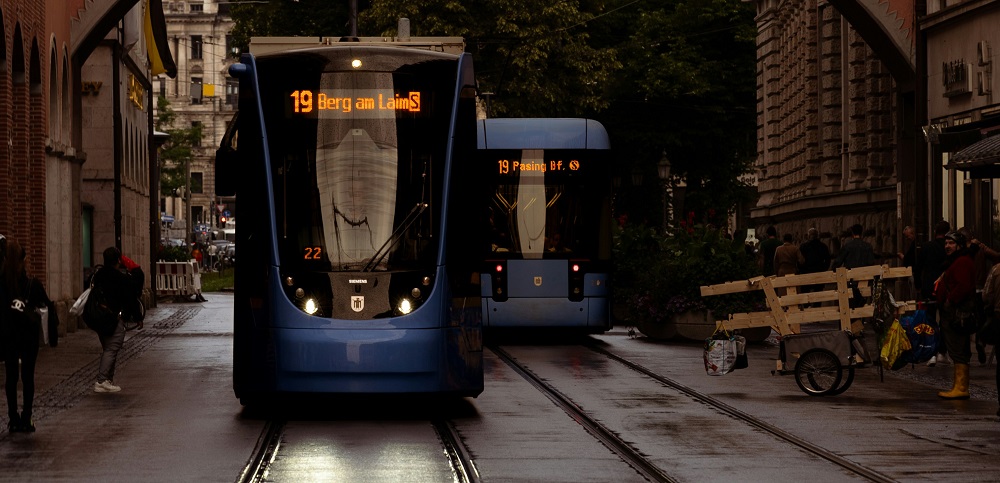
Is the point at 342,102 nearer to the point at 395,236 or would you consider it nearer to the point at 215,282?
the point at 395,236

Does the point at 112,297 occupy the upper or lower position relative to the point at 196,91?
lower

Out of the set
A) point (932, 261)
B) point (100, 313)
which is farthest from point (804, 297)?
point (100, 313)

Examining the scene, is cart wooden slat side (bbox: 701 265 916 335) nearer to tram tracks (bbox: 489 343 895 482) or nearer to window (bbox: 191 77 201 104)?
tram tracks (bbox: 489 343 895 482)

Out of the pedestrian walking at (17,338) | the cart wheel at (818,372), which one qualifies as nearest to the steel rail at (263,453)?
the pedestrian walking at (17,338)

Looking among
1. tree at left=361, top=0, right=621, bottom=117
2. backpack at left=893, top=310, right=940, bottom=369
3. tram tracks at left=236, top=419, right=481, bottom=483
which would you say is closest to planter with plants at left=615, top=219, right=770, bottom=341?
backpack at left=893, top=310, right=940, bottom=369

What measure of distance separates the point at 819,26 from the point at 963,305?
26568 millimetres

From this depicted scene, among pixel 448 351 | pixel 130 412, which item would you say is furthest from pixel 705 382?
pixel 130 412

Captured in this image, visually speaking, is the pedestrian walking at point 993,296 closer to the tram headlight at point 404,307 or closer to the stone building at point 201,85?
the tram headlight at point 404,307

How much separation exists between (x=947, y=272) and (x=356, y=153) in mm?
6166

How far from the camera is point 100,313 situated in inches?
701

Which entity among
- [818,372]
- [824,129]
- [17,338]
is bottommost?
[818,372]

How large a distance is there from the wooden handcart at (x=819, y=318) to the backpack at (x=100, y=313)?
590cm

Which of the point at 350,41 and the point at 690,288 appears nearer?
the point at 350,41

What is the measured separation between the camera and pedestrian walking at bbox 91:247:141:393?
58.5ft
